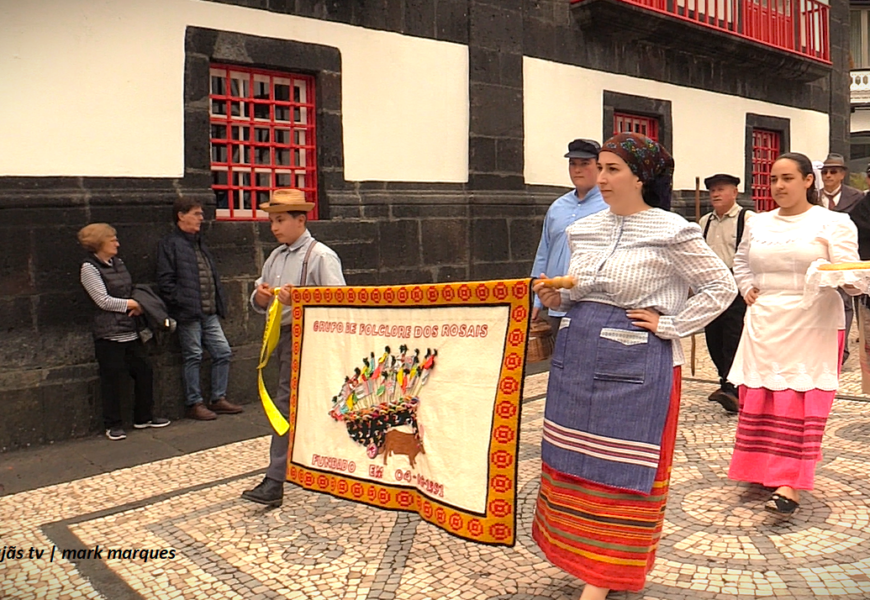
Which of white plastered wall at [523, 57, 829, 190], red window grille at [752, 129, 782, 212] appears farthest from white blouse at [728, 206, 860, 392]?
red window grille at [752, 129, 782, 212]

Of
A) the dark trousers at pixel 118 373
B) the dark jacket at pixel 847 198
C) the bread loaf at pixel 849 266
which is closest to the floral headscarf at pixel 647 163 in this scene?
→ the bread loaf at pixel 849 266

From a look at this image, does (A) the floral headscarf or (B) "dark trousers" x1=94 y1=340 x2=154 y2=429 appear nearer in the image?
(A) the floral headscarf

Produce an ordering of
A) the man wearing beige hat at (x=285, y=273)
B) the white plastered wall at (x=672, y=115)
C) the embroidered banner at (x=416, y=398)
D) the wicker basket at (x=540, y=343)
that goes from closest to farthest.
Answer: the embroidered banner at (x=416, y=398) → the wicker basket at (x=540, y=343) → the man wearing beige hat at (x=285, y=273) → the white plastered wall at (x=672, y=115)

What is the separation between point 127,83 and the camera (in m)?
6.36

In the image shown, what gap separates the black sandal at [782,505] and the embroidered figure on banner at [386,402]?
6.35 feet

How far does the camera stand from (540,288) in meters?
3.11

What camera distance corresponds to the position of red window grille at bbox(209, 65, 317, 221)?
7164 millimetres

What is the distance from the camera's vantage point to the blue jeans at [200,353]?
21.7 feet

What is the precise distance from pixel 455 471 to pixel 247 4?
17.6ft

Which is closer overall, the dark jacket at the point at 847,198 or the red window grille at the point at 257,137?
the red window grille at the point at 257,137

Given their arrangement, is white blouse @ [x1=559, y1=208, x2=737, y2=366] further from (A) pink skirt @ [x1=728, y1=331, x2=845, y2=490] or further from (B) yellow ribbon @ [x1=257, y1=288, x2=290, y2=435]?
(B) yellow ribbon @ [x1=257, y1=288, x2=290, y2=435]

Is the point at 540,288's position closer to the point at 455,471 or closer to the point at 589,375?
the point at 589,375

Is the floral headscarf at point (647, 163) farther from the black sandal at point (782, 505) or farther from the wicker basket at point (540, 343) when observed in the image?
the black sandal at point (782, 505)

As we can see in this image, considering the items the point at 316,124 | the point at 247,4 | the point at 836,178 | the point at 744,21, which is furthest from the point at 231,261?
the point at 744,21
